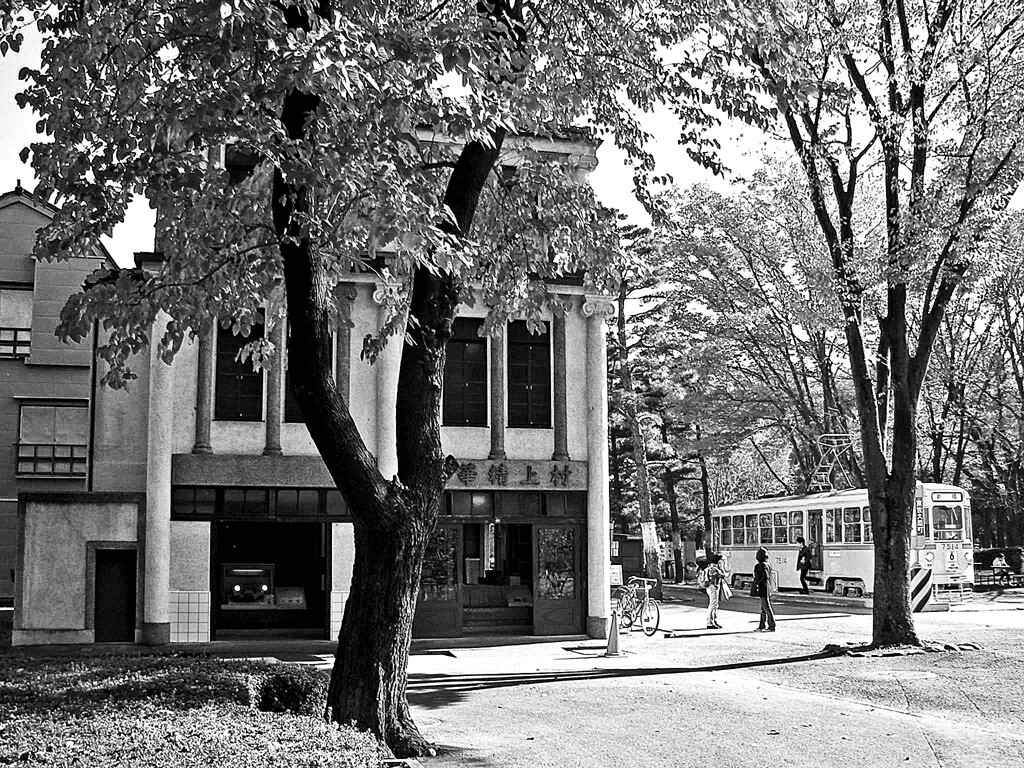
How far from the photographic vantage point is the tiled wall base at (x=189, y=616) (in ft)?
70.3

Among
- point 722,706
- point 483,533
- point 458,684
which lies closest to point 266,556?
point 483,533

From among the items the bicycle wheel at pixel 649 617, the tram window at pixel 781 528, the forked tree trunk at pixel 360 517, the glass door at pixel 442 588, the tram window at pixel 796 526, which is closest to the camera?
the forked tree trunk at pixel 360 517

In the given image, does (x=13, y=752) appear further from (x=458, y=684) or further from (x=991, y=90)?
(x=991, y=90)

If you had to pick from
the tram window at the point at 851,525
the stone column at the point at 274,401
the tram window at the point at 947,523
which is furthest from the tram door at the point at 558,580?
the tram window at the point at 947,523

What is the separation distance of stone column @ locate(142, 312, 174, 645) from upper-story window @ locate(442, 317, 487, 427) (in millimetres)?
5372

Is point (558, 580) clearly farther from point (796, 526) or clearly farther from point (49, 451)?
point (49, 451)

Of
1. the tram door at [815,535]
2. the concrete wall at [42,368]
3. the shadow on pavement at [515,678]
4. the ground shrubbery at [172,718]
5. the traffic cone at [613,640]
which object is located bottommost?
the shadow on pavement at [515,678]

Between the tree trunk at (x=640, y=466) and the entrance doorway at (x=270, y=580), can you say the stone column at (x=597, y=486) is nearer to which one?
the entrance doorway at (x=270, y=580)

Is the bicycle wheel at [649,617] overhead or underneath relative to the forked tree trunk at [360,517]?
underneath

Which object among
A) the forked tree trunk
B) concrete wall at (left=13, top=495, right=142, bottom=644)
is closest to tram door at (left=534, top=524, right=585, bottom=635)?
concrete wall at (left=13, top=495, right=142, bottom=644)

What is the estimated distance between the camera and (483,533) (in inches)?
1052

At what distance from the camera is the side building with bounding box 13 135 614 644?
21.4 m

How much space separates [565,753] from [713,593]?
1558 cm

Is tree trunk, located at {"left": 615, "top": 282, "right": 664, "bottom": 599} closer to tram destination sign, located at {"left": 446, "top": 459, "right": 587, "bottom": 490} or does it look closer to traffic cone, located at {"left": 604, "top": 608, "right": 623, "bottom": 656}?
tram destination sign, located at {"left": 446, "top": 459, "right": 587, "bottom": 490}
